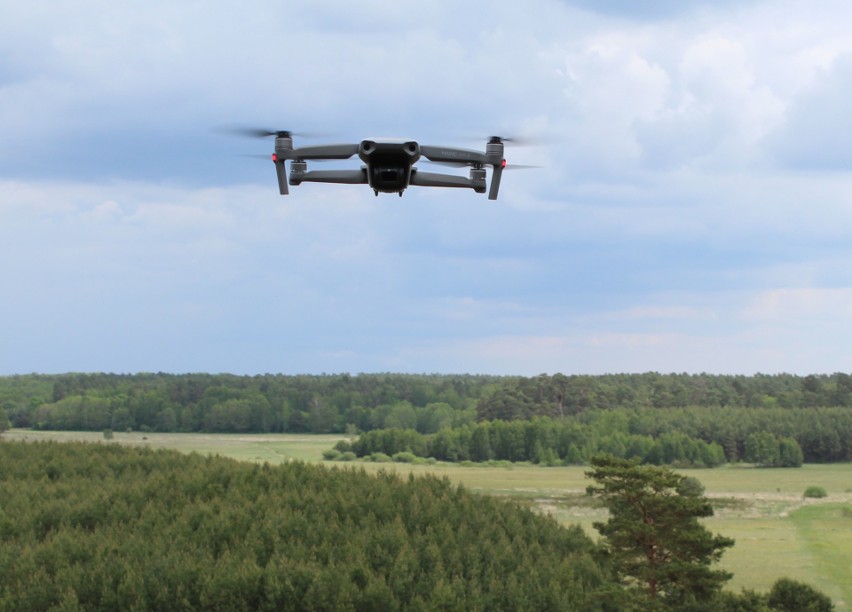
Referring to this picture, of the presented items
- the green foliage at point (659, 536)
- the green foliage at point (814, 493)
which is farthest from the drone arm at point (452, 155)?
the green foliage at point (814, 493)

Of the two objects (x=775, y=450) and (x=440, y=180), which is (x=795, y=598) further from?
(x=775, y=450)

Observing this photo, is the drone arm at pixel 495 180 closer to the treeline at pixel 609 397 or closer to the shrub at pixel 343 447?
the shrub at pixel 343 447

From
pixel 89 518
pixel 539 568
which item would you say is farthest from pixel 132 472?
pixel 539 568

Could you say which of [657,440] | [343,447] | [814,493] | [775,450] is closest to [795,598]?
[814,493]

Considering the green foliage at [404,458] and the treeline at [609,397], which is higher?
the treeline at [609,397]

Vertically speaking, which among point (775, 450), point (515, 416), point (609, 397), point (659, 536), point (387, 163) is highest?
point (387, 163)

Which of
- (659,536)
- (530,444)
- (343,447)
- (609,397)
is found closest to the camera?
(659,536)

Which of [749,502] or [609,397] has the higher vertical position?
[609,397]
